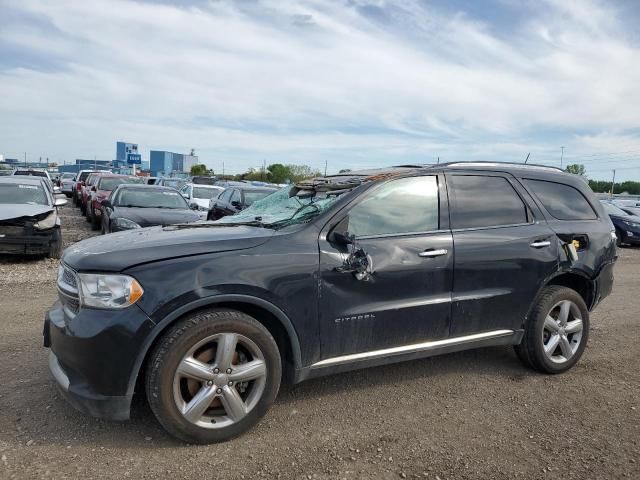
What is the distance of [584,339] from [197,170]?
73.6 metres

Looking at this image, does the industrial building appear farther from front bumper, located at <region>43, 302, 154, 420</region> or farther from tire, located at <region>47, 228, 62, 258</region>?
front bumper, located at <region>43, 302, 154, 420</region>

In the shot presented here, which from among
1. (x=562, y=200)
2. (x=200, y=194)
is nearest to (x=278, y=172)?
(x=200, y=194)

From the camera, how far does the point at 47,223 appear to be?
29.5 feet

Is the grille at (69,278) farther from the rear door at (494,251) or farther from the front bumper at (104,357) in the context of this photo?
the rear door at (494,251)

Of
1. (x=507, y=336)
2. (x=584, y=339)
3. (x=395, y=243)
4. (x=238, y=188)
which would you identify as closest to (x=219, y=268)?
(x=395, y=243)

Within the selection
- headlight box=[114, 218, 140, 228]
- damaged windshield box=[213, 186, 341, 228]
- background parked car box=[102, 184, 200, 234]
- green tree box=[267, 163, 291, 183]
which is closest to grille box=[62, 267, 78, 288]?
damaged windshield box=[213, 186, 341, 228]

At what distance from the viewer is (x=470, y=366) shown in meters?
4.52

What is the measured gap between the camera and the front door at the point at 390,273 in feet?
11.1

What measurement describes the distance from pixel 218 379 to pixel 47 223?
7.34 meters

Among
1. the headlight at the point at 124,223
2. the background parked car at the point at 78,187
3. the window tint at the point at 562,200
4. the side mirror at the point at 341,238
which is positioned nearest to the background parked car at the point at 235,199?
the headlight at the point at 124,223

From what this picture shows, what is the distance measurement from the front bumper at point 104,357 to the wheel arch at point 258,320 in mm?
38

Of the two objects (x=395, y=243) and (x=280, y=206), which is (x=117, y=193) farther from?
(x=395, y=243)

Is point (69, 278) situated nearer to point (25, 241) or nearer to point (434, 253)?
point (434, 253)

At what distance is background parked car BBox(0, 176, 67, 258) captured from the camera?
28.2ft
